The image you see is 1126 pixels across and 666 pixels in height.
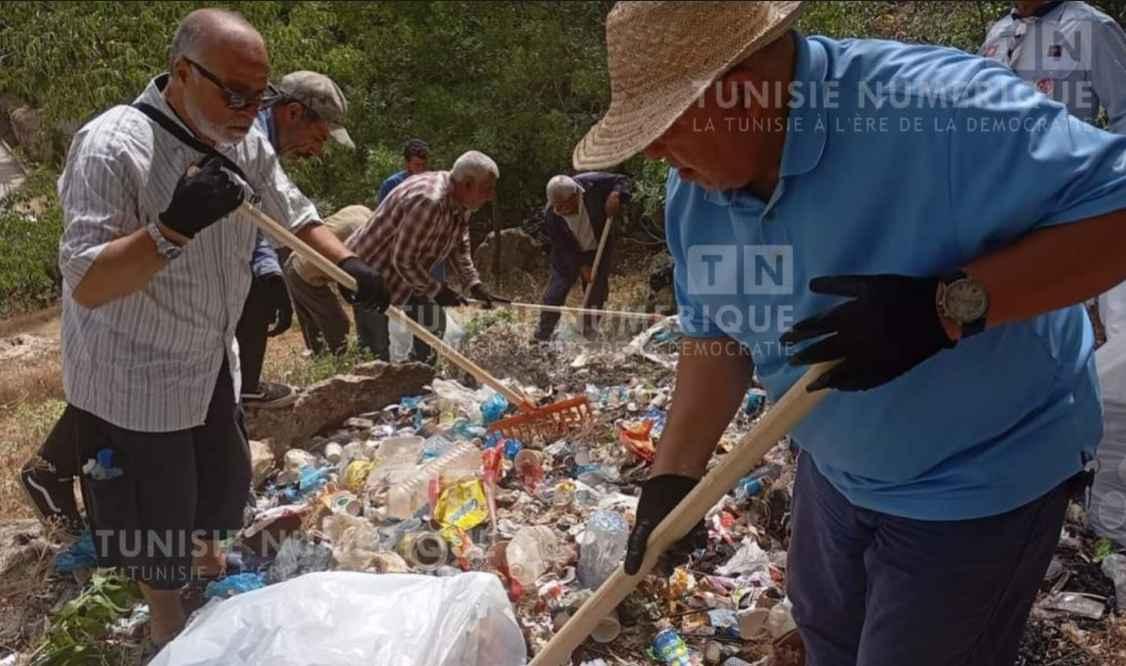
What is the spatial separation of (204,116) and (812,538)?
2015 mm

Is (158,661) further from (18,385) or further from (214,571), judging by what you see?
(18,385)

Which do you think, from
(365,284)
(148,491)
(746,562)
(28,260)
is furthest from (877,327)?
(28,260)

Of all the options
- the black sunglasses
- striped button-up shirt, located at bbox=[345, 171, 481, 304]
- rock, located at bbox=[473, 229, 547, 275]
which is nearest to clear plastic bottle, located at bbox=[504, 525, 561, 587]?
the black sunglasses

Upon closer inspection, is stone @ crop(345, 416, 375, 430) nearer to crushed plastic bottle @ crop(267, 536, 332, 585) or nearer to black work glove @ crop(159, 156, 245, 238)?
crushed plastic bottle @ crop(267, 536, 332, 585)

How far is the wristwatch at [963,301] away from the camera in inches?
53.7

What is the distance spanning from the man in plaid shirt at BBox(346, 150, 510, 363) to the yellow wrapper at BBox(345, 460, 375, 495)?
53.6 inches

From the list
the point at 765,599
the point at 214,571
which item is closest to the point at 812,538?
the point at 765,599

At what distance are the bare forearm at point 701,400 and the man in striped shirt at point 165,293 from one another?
1.33 metres

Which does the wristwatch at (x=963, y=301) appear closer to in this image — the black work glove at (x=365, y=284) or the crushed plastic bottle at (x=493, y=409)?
the black work glove at (x=365, y=284)

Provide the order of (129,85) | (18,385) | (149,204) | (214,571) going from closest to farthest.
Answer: (149,204) → (214,571) → (18,385) → (129,85)

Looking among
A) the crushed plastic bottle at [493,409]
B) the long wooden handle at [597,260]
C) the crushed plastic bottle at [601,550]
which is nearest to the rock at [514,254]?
the long wooden handle at [597,260]

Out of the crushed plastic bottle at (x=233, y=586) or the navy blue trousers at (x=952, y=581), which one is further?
the crushed plastic bottle at (x=233, y=586)

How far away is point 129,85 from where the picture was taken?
13.7 meters

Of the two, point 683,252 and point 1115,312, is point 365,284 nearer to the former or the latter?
point 683,252
